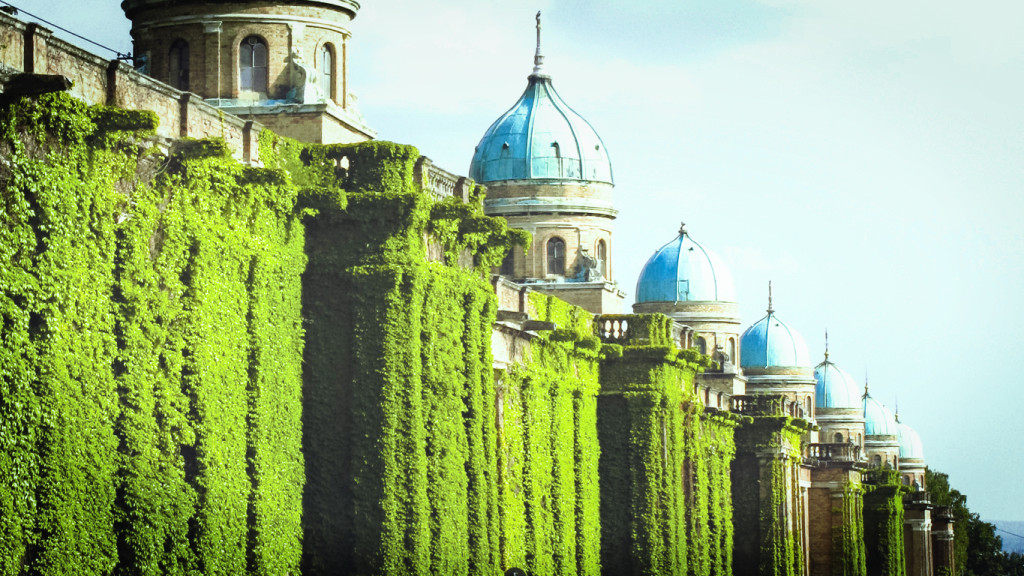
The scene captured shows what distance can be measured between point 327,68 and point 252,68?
6.89 feet

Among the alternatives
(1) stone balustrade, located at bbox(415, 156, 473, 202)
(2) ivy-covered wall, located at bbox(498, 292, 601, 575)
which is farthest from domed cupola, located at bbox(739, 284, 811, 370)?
(1) stone balustrade, located at bbox(415, 156, 473, 202)

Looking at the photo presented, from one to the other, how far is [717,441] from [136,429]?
48.8m

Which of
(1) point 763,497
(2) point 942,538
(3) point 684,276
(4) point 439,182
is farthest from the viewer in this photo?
(2) point 942,538

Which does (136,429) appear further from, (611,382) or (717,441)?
(717,441)

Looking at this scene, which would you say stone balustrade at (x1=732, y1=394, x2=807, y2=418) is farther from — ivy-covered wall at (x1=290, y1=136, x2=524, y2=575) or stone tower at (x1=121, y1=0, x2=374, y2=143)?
ivy-covered wall at (x1=290, y1=136, x2=524, y2=575)

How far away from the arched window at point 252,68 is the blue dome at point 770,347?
73.8 m

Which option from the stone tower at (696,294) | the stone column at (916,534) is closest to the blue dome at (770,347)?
the stone tower at (696,294)

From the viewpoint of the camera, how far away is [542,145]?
8438 cm

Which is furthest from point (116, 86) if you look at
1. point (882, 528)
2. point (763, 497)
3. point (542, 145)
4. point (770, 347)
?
point (882, 528)

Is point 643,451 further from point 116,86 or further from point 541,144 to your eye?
point 116,86

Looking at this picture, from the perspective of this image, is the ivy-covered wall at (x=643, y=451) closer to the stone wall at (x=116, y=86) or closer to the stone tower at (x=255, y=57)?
the stone tower at (x=255, y=57)

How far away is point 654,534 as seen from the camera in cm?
6375

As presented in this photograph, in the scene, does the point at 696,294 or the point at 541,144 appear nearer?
the point at 541,144

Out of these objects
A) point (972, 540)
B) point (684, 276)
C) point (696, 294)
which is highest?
point (684, 276)
